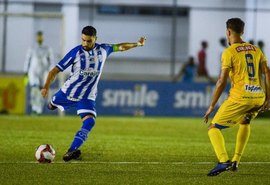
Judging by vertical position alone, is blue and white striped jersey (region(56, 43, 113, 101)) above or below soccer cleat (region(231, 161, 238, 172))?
above

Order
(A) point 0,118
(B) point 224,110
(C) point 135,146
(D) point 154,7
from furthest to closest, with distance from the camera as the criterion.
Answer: (D) point 154,7 < (A) point 0,118 < (C) point 135,146 < (B) point 224,110

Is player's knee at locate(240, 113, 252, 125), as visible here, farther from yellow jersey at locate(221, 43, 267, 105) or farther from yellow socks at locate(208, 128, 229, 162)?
yellow socks at locate(208, 128, 229, 162)

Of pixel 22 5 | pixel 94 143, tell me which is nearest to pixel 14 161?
pixel 94 143

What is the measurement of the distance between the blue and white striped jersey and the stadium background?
1220 centimetres

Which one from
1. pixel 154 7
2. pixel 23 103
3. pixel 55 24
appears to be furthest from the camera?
pixel 154 7

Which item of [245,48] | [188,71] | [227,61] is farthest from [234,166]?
[188,71]

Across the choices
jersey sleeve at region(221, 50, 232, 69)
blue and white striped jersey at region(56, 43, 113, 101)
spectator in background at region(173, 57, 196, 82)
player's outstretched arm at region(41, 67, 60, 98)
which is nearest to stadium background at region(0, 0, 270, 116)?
spectator in background at region(173, 57, 196, 82)

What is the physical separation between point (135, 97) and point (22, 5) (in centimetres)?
567

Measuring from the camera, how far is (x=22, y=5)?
2970 centimetres

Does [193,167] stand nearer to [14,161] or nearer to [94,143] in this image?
[14,161]

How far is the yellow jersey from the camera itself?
11492mm

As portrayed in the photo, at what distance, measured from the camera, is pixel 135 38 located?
34.6m

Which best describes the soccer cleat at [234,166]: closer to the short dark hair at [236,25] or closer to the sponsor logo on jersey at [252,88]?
the sponsor logo on jersey at [252,88]

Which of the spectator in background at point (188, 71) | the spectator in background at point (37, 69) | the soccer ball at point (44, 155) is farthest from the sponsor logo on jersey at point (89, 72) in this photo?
the spectator in background at point (188, 71)
